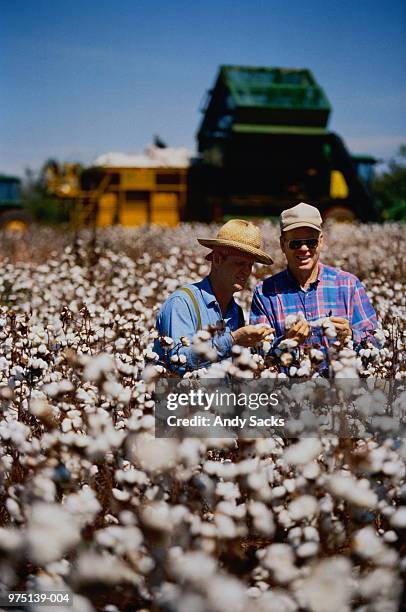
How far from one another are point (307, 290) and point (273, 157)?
14.7 meters

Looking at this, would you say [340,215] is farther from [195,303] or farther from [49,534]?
[49,534]

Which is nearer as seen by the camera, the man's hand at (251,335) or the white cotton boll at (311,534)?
the white cotton boll at (311,534)

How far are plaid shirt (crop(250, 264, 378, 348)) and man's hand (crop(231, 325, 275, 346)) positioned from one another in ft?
2.09

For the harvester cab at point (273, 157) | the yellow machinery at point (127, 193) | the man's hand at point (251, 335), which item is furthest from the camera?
the yellow machinery at point (127, 193)

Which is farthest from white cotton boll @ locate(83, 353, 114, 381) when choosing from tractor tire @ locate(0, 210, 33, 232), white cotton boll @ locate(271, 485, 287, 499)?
tractor tire @ locate(0, 210, 33, 232)

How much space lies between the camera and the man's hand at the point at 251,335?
3.56 m


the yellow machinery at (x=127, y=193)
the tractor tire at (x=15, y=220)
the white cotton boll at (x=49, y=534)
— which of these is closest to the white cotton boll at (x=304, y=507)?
the white cotton boll at (x=49, y=534)

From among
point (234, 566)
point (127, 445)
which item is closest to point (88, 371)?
point (127, 445)

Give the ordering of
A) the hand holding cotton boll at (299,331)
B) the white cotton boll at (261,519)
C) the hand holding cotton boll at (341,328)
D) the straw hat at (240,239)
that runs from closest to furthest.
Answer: the white cotton boll at (261,519) < the hand holding cotton boll at (299,331) < the hand holding cotton boll at (341,328) < the straw hat at (240,239)

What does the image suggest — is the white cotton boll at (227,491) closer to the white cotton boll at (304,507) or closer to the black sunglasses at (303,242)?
the white cotton boll at (304,507)

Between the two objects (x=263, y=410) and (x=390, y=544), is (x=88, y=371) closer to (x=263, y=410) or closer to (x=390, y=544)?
(x=263, y=410)

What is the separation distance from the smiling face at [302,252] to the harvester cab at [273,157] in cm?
1345

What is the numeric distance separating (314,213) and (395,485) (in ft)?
6.62

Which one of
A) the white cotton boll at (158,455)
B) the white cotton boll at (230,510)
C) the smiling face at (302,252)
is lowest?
the white cotton boll at (230,510)
